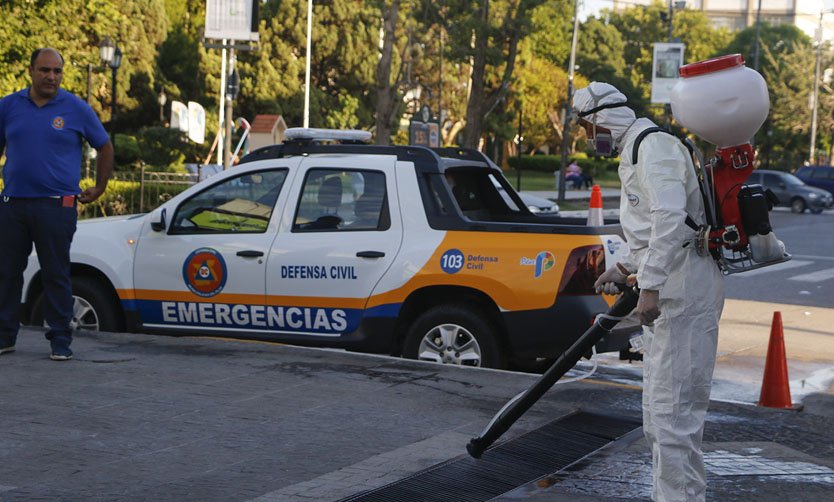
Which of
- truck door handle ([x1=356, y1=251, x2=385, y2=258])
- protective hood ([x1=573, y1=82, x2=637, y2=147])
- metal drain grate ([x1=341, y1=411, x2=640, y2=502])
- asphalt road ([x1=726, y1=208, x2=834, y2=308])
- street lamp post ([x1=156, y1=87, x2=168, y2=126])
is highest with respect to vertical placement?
street lamp post ([x1=156, y1=87, x2=168, y2=126])

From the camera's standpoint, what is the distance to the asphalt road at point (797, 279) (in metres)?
15.4

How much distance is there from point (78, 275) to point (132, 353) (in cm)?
124

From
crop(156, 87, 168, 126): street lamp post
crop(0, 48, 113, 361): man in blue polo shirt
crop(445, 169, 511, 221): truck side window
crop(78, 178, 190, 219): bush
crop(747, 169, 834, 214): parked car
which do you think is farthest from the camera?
crop(156, 87, 168, 126): street lamp post

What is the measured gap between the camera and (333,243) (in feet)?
26.5

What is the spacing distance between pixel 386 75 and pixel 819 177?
2445cm

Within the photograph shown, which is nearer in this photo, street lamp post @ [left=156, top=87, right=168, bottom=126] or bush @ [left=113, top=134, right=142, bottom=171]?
bush @ [left=113, top=134, right=142, bottom=171]

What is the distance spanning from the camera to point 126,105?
56719 mm

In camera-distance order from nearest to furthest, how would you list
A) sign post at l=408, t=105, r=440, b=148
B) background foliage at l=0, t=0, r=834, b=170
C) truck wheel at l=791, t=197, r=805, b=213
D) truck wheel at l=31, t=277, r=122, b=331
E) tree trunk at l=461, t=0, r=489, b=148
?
truck wheel at l=31, t=277, r=122, b=331 < sign post at l=408, t=105, r=440, b=148 < background foliage at l=0, t=0, r=834, b=170 < tree trunk at l=461, t=0, r=489, b=148 < truck wheel at l=791, t=197, r=805, b=213

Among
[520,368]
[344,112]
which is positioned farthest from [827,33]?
[520,368]

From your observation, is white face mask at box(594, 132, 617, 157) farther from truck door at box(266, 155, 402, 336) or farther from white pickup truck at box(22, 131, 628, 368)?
truck door at box(266, 155, 402, 336)

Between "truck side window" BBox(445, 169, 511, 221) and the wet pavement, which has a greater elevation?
"truck side window" BBox(445, 169, 511, 221)

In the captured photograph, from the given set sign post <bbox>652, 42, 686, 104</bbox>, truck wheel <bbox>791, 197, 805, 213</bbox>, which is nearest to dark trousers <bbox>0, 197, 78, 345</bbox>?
truck wheel <bbox>791, 197, 805, 213</bbox>

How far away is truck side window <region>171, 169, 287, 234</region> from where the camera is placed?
8375 millimetres

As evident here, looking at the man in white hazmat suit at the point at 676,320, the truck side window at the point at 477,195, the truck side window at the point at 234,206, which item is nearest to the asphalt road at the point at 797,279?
the truck side window at the point at 477,195
